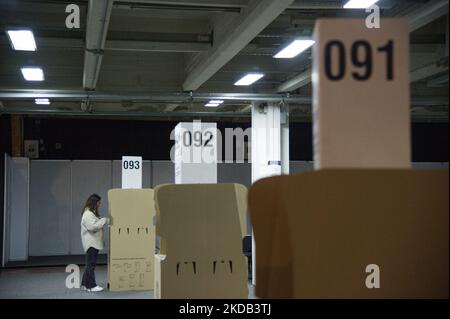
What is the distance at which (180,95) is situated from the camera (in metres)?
8.03

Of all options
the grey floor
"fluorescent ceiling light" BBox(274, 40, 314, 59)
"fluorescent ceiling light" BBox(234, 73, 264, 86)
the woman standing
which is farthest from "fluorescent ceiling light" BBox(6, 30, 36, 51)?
the grey floor

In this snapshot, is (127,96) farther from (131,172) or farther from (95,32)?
(95,32)

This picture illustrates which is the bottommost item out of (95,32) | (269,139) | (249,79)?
(269,139)

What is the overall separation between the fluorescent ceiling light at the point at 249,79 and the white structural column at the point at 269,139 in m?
0.33

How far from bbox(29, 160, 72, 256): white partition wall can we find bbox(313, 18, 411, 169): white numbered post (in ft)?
35.4

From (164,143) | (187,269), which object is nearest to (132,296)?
(187,269)

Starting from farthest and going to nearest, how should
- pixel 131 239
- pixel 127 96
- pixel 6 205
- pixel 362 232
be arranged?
pixel 6 205
pixel 127 96
pixel 131 239
pixel 362 232

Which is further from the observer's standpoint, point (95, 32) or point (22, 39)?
point (22, 39)

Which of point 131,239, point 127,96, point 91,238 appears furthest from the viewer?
point 127,96

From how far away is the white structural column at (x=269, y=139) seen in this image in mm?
8344

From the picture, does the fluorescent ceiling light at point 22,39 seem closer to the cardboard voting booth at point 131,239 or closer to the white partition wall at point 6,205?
the cardboard voting booth at point 131,239

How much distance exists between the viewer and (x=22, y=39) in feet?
18.2

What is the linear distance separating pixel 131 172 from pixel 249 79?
2087 mm

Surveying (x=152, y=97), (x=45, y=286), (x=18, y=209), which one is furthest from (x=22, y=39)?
(x=18, y=209)
